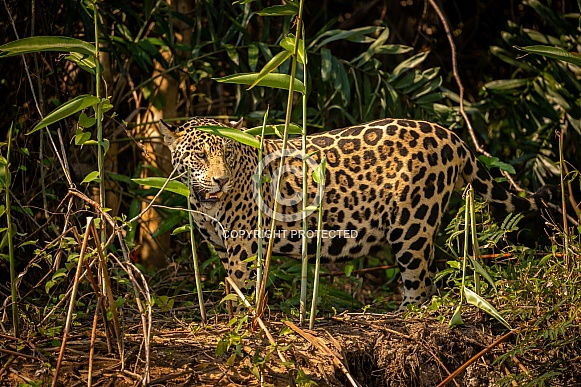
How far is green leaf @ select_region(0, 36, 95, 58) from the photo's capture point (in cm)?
390

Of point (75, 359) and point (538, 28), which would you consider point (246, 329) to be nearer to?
point (75, 359)

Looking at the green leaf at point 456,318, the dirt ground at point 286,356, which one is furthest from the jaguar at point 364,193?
the green leaf at point 456,318

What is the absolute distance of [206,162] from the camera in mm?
5523

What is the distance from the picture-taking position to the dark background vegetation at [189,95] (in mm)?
6539

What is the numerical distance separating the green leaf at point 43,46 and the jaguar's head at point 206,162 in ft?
4.33

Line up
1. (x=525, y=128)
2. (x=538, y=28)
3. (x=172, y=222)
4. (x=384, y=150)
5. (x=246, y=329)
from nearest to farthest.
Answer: (x=246, y=329)
(x=384, y=150)
(x=172, y=222)
(x=525, y=128)
(x=538, y=28)

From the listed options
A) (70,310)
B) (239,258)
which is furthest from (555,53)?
(70,310)

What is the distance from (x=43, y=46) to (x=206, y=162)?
1697 millimetres

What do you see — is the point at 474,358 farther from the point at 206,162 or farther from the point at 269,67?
the point at 206,162

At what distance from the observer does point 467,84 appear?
9531 mm

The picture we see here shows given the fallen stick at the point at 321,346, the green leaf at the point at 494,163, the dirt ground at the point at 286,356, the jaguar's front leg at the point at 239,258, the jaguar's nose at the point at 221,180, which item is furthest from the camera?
the green leaf at the point at 494,163

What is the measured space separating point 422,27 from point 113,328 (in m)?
6.06

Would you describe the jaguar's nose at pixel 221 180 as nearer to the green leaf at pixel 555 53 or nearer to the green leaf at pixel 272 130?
the green leaf at pixel 272 130

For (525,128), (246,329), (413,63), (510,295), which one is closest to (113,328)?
(246,329)
